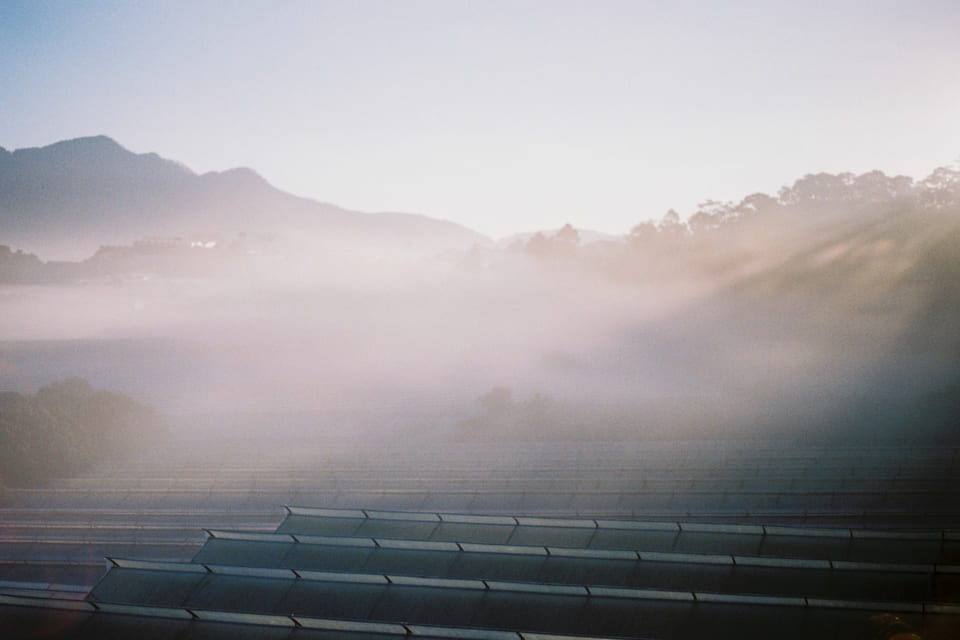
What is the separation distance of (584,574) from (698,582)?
2.76m

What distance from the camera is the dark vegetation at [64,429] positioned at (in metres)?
35.7

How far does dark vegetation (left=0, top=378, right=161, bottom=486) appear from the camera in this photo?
1406 inches

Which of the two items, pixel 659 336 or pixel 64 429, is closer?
pixel 64 429

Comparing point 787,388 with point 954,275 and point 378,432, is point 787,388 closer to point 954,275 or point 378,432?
point 954,275

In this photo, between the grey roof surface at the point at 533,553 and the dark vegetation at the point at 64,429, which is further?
the dark vegetation at the point at 64,429

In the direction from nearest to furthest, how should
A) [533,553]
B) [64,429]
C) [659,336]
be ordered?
[533,553], [64,429], [659,336]

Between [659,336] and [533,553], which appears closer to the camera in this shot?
[533,553]

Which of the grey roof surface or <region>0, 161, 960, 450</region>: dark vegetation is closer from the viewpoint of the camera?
the grey roof surface

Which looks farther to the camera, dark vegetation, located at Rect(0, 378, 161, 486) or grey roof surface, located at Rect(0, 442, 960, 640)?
dark vegetation, located at Rect(0, 378, 161, 486)

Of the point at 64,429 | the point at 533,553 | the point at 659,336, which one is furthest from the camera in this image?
the point at 659,336

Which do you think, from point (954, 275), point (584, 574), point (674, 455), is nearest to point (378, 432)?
point (674, 455)

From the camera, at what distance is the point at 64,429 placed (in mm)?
38562

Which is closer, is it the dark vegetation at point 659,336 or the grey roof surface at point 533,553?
the grey roof surface at point 533,553

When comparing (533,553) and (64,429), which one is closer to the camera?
(533,553)
